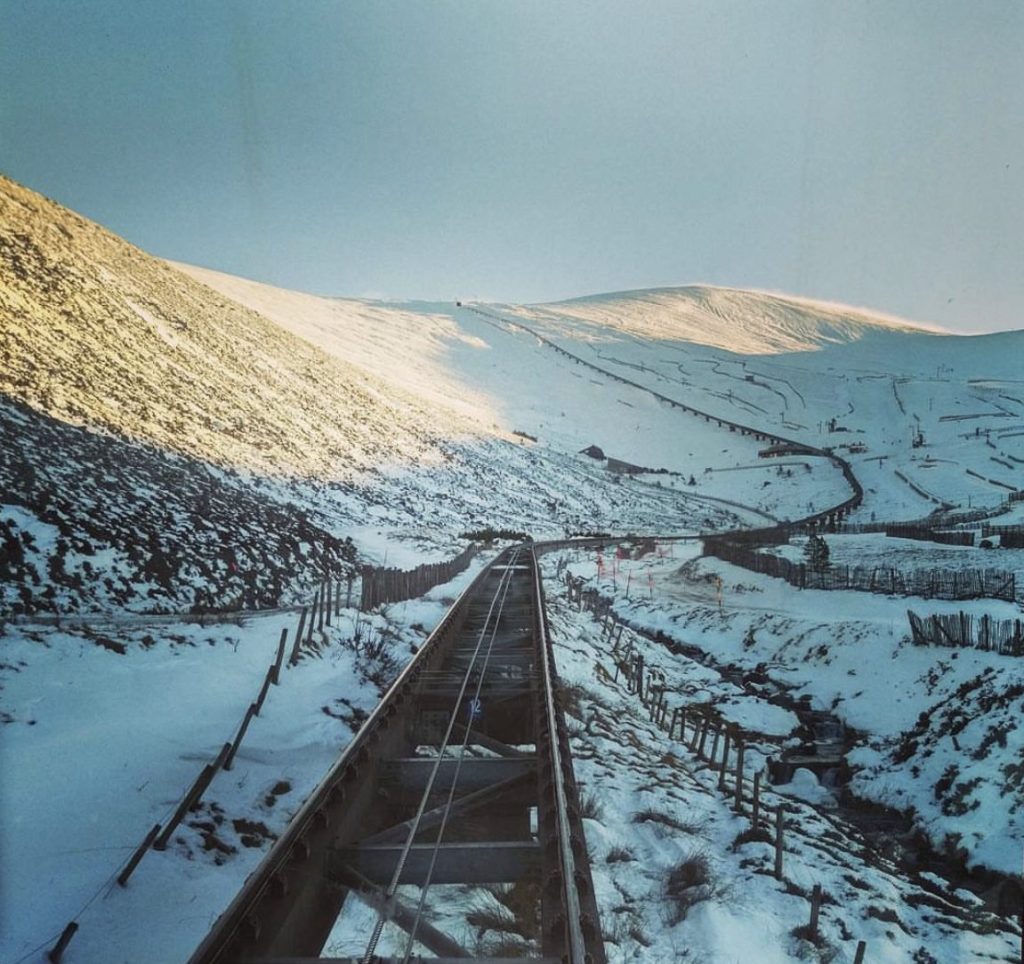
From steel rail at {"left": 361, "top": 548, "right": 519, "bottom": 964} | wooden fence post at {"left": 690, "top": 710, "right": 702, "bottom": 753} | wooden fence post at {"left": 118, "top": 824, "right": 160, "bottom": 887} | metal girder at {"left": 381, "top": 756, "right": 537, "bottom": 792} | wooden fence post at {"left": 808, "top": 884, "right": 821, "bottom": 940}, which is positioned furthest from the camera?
wooden fence post at {"left": 690, "top": 710, "right": 702, "bottom": 753}

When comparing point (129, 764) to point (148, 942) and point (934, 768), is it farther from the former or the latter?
point (934, 768)

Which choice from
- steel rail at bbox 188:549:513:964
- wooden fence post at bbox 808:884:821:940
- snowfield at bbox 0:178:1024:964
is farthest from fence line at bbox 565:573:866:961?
steel rail at bbox 188:549:513:964

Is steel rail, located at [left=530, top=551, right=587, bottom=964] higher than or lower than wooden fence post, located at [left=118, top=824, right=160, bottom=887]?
higher

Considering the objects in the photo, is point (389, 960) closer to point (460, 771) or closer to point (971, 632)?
point (460, 771)

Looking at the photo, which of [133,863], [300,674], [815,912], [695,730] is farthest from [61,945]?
[695,730]

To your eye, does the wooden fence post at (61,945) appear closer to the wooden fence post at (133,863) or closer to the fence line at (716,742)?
the wooden fence post at (133,863)

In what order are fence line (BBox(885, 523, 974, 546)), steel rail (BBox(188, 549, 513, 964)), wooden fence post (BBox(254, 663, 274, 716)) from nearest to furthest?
steel rail (BBox(188, 549, 513, 964))
wooden fence post (BBox(254, 663, 274, 716))
fence line (BBox(885, 523, 974, 546))

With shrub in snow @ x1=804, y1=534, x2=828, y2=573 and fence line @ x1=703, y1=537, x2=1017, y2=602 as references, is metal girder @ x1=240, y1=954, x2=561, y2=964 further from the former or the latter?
shrub in snow @ x1=804, y1=534, x2=828, y2=573

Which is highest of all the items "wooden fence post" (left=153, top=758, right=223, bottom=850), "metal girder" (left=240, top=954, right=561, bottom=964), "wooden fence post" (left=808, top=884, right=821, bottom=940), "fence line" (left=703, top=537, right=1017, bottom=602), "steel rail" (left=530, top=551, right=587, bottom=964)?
"fence line" (left=703, top=537, right=1017, bottom=602)
